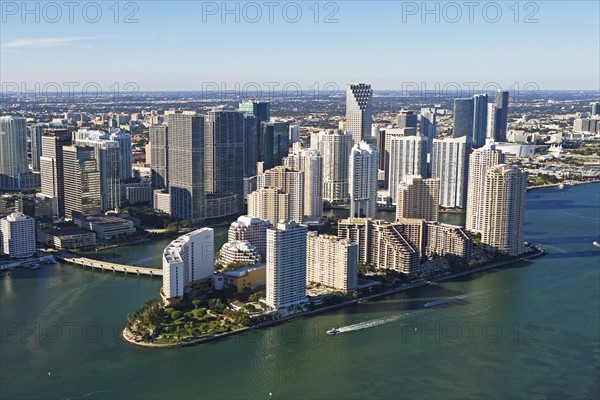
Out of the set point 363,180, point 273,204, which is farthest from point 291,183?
point 363,180

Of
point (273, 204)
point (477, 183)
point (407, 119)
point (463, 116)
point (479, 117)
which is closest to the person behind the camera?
point (273, 204)

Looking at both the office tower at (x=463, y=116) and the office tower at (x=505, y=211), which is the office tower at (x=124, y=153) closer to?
the office tower at (x=505, y=211)

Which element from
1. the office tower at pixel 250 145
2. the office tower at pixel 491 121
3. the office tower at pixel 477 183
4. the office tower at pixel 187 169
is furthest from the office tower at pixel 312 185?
the office tower at pixel 491 121

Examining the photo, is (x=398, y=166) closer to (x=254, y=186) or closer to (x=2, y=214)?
(x=254, y=186)

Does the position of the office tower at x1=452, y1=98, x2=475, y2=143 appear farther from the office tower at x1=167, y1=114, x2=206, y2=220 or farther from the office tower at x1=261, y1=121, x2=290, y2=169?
the office tower at x1=167, y1=114, x2=206, y2=220

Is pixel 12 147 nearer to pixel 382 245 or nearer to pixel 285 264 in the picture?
pixel 382 245

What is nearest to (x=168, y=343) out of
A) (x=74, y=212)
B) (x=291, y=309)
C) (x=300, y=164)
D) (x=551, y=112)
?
(x=291, y=309)
